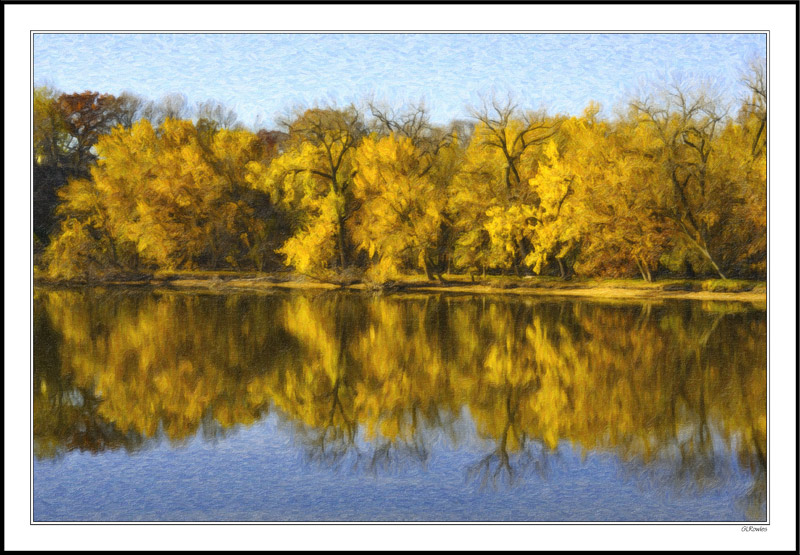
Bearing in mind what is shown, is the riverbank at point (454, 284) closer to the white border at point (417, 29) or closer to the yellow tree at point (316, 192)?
the yellow tree at point (316, 192)

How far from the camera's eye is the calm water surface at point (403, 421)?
9.51 metres

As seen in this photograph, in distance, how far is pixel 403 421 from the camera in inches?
502

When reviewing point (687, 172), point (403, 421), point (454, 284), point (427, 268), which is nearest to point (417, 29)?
point (403, 421)

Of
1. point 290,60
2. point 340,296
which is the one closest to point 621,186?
point 340,296

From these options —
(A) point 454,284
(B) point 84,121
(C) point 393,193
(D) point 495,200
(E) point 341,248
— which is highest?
(B) point 84,121

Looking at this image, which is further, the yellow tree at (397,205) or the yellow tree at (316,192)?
the yellow tree at (397,205)

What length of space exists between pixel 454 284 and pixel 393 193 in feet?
Answer: 19.2

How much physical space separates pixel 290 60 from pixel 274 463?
9007 mm

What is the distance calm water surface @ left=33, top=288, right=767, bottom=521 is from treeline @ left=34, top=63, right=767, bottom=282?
7.79 m

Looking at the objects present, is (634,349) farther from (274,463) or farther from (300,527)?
(300,527)

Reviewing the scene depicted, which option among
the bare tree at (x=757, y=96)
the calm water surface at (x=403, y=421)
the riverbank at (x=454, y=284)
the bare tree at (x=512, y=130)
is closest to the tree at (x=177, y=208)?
the riverbank at (x=454, y=284)

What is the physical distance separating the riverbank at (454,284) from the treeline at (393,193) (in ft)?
2.05

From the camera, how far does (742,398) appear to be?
13.1 metres

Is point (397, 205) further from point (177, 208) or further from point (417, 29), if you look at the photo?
point (417, 29)
